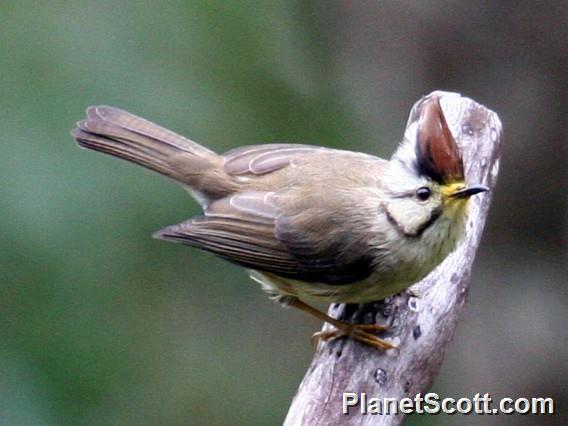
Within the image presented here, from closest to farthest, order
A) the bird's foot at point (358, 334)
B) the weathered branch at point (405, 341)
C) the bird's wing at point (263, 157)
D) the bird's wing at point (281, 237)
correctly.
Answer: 1. the weathered branch at point (405, 341)
2. the bird's foot at point (358, 334)
3. the bird's wing at point (281, 237)
4. the bird's wing at point (263, 157)

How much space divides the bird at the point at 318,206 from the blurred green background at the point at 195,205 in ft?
0.46

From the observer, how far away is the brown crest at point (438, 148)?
4305 mm

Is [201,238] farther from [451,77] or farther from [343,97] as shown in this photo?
[451,77]

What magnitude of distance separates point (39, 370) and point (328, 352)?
3.90 feet

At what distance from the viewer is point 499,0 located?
6.78 m

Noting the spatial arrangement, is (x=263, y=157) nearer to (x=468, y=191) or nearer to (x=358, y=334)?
(x=358, y=334)

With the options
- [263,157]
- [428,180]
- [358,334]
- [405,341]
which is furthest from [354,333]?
[263,157]

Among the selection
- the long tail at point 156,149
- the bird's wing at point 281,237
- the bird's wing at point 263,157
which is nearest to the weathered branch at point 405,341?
the bird's wing at point 281,237

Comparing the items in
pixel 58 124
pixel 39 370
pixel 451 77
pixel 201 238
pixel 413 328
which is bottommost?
pixel 39 370

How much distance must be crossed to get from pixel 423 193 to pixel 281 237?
0.70m

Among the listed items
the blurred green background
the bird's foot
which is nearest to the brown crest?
the bird's foot

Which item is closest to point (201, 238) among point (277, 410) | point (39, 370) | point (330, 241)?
point (330, 241)

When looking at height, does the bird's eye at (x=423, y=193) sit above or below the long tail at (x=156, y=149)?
below

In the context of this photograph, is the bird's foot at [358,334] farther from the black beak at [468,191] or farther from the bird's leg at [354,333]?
the black beak at [468,191]
